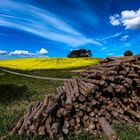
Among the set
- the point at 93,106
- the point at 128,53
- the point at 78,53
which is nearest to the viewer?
the point at 93,106

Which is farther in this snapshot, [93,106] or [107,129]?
[93,106]

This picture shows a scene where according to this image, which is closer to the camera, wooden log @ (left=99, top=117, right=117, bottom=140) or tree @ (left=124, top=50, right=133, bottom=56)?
wooden log @ (left=99, top=117, right=117, bottom=140)

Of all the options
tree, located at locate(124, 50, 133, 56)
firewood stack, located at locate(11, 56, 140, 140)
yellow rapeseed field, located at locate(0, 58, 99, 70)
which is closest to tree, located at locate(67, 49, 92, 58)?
tree, located at locate(124, 50, 133, 56)

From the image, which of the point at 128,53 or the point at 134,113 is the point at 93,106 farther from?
the point at 128,53

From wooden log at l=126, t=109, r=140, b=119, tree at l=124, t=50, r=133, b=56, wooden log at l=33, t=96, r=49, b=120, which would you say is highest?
tree at l=124, t=50, r=133, b=56

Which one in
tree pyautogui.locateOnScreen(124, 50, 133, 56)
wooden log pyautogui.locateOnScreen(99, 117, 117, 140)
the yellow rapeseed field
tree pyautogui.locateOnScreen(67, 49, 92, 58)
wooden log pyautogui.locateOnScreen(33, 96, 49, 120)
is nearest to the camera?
wooden log pyautogui.locateOnScreen(99, 117, 117, 140)

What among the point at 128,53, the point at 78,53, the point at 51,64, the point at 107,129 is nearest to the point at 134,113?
the point at 107,129

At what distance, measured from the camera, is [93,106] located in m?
12.5

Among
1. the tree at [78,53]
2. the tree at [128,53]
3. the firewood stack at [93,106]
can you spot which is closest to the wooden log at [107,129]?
the firewood stack at [93,106]

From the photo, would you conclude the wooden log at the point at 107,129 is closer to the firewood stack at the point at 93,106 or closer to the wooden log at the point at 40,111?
the firewood stack at the point at 93,106

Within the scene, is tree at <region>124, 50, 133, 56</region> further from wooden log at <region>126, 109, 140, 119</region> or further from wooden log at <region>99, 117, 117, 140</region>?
wooden log at <region>99, 117, 117, 140</region>

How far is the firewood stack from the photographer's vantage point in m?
11.3

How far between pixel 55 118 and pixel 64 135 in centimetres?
72

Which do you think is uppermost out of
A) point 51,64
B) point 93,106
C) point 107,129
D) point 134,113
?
point 51,64
